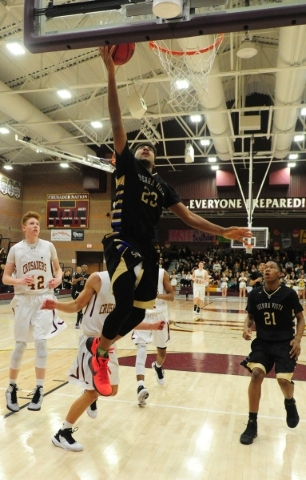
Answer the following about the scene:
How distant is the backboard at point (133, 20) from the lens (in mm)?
2984

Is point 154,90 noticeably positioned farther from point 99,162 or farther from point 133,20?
point 133,20

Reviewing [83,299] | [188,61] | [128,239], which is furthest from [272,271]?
[188,61]

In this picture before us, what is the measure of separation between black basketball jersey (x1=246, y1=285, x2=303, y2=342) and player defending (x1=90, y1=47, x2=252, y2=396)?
5.84 feet

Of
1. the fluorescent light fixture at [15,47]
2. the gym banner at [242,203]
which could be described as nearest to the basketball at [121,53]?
the fluorescent light fixture at [15,47]

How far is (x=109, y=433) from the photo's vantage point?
13.2 ft

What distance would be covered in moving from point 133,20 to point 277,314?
9.54ft

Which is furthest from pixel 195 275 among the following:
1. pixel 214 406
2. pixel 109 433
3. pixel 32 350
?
pixel 109 433

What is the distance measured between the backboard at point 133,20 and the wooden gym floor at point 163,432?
3119mm

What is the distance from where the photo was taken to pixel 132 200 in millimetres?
2932

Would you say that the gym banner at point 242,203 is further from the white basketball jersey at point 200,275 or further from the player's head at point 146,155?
the player's head at point 146,155

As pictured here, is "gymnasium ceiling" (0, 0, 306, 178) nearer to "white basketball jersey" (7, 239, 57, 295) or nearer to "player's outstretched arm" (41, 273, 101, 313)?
"white basketball jersey" (7, 239, 57, 295)

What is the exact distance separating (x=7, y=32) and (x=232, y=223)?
20694mm

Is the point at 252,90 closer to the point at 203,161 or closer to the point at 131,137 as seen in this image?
the point at 203,161

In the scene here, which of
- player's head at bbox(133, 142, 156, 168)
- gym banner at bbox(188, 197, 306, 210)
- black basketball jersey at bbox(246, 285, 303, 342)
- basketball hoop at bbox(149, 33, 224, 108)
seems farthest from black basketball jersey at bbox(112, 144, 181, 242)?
gym banner at bbox(188, 197, 306, 210)
